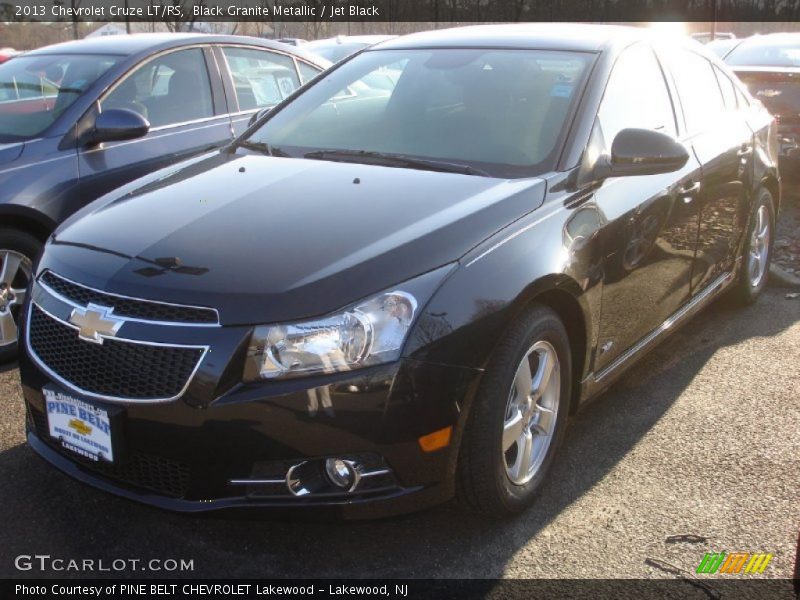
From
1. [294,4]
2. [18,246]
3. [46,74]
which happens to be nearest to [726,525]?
[18,246]

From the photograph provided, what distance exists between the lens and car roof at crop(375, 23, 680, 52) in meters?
3.85

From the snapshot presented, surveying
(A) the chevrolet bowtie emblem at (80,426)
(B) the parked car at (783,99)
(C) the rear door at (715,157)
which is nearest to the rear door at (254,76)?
(C) the rear door at (715,157)

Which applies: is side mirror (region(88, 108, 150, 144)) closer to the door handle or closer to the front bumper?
the front bumper

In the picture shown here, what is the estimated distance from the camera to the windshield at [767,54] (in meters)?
8.97

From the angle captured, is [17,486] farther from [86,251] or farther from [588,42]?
[588,42]

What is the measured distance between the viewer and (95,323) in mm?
2613

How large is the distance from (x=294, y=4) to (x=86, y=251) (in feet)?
73.7

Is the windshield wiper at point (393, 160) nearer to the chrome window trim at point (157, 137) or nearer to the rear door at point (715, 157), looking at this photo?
the chrome window trim at point (157, 137)

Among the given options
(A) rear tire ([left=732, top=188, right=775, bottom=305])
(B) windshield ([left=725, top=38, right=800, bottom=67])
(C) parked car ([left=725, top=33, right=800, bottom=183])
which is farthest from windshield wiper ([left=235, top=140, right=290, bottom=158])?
(B) windshield ([left=725, top=38, right=800, bottom=67])

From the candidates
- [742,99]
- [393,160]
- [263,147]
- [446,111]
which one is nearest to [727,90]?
[742,99]

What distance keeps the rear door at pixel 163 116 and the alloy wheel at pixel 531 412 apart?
277 cm

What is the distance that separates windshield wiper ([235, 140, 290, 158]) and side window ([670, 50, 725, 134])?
194 centimetres

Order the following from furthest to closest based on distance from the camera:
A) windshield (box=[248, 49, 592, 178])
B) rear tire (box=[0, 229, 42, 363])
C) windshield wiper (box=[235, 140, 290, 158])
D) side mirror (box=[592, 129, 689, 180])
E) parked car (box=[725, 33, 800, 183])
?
1. parked car (box=[725, 33, 800, 183])
2. rear tire (box=[0, 229, 42, 363])
3. windshield wiper (box=[235, 140, 290, 158])
4. windshield (box=[248, 49, 592, 178])
5. side mirror (box=[592, 129, 689, 180])

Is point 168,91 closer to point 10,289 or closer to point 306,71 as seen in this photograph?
point 306,71
